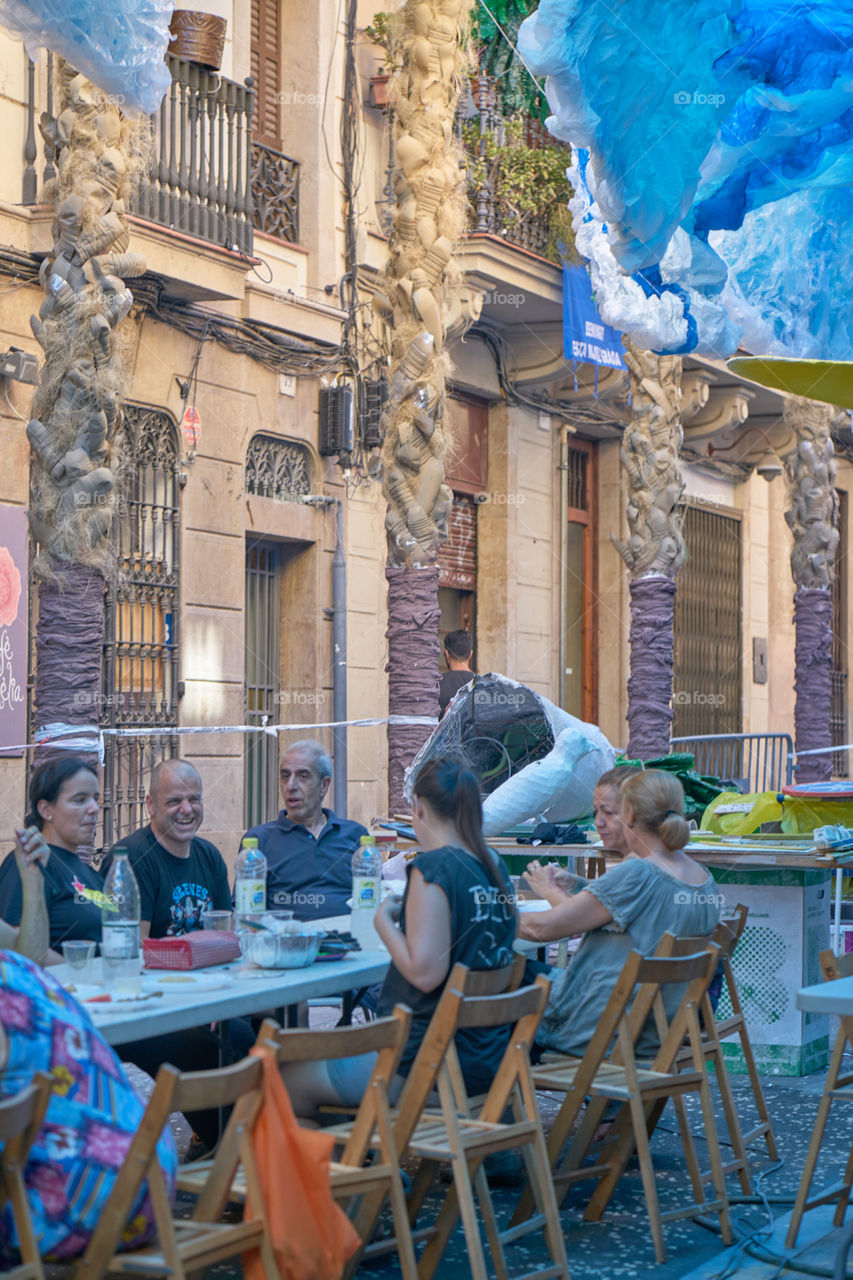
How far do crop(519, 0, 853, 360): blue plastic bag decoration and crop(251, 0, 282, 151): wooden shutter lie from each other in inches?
365

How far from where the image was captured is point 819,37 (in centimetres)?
568

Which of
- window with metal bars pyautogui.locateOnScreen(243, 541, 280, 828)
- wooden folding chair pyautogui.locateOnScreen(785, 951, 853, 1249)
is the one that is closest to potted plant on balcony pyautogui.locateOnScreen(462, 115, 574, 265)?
window with metal bars pyautogui.locateOnScreen(243, 541, 280, 828)

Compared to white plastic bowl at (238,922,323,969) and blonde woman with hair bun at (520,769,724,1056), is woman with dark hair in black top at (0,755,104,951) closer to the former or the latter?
white plastic bowl at (238,922,323,969)

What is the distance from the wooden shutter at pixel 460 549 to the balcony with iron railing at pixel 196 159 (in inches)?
176

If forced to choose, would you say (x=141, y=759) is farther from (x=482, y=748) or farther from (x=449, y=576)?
(x=449, y=576)

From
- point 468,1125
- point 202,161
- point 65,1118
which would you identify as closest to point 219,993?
point 468,1125

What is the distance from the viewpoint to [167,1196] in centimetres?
384

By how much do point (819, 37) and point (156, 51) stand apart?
2340 millimetres

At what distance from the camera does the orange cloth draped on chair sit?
13.1ft

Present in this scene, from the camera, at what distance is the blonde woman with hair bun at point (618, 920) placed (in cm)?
599

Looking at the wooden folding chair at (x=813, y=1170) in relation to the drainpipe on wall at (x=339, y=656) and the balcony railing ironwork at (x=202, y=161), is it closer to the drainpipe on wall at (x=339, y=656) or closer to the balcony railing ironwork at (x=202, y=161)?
the balcony railing ironwork at (x=202, y=161)

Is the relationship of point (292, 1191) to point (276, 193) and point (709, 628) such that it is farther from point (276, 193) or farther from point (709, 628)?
point (709, 628)

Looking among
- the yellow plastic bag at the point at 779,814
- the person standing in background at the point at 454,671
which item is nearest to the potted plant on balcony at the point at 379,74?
the person standing in background at the point at 454,671

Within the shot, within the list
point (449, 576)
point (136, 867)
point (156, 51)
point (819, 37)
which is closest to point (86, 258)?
point (156, 51)
